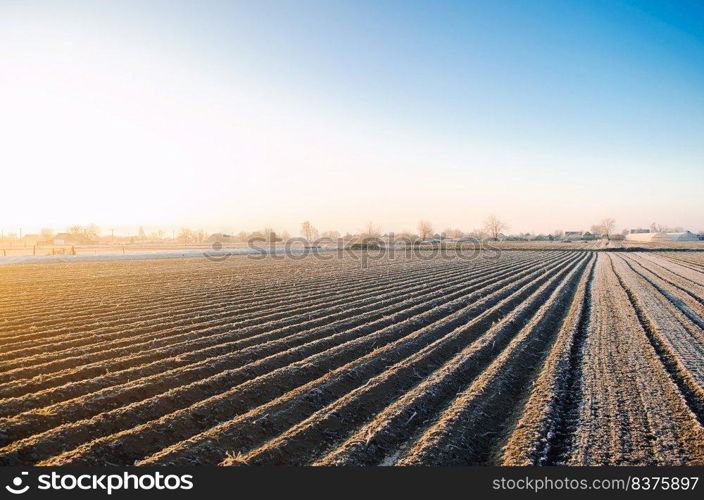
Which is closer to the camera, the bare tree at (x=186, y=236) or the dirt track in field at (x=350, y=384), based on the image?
the dirt track in field at (x=350, y=384)

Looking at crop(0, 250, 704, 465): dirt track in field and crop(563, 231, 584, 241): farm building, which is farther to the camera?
crop(563, 231, 584, 241): farm building

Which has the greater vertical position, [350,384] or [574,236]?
[574,236]

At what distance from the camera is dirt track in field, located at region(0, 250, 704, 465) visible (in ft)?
16.7

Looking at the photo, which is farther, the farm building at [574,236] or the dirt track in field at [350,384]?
the farm building at [574,236]

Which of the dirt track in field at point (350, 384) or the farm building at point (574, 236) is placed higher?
the farm building at point (574, 236)

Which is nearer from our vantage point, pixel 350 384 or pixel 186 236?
pixel 350 384

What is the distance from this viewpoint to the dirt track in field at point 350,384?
5.10 meters

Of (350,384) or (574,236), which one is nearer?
(350,384)

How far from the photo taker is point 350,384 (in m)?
7.28

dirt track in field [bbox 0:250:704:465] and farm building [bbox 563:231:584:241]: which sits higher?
farm building [bbox 563:231:584:241]

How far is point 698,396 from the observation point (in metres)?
6.82

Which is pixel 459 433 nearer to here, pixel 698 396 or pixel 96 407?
pixel 698 396

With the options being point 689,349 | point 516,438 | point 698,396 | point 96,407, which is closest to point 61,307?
point 96,407

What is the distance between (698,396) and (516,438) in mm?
3762
